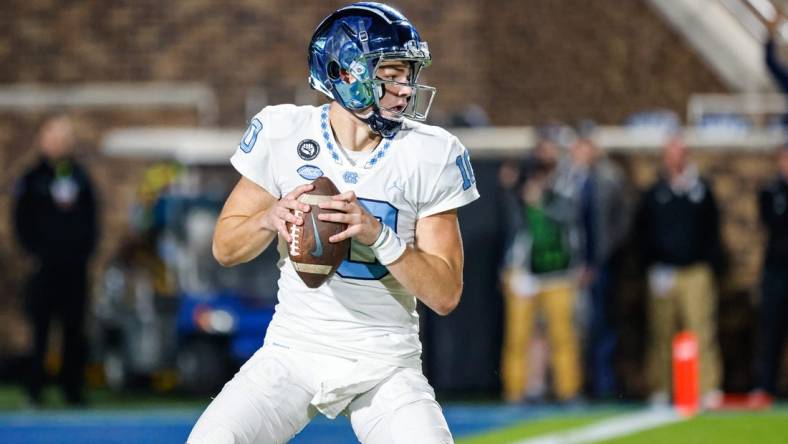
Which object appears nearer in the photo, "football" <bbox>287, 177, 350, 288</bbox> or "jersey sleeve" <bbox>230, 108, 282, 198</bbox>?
"football" <bbox>287, 177, 350, 288</bbox>

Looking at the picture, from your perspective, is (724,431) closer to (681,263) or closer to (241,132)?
(681,263)

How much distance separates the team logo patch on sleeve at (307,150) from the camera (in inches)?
177

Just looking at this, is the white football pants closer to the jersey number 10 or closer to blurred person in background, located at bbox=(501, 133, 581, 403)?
the jersey number 10

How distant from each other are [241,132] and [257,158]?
8.61 m

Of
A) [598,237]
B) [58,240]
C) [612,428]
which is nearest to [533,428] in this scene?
[612,428]

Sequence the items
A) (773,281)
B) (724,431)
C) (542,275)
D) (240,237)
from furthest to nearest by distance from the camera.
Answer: (773,281) < (542,275) < (724,431) < (240,237)

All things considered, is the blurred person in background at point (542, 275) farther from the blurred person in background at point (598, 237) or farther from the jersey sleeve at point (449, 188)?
the jersey sleeve at point (449, 188)

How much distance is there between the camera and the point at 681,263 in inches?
433

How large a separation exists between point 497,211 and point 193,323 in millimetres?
2414

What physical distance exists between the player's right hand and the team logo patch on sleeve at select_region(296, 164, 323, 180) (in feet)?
0.66

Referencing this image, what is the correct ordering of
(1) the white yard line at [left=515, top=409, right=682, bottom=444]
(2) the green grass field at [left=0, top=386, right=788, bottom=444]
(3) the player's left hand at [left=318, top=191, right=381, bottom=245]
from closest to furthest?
(3) the player's left hand at [left=318, top=191, right=381, bottom=245]
(1) the white yard line at [left=515, top=409, right=682, bottom=444]
(2) the green grass field at [left=0, top=386, right=788, bottom=444]

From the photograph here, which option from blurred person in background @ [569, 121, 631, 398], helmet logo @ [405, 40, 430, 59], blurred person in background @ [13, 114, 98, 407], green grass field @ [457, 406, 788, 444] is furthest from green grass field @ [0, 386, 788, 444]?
helmet logo @ [405, 40, 430, 59]

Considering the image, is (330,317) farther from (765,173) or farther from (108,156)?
(108,156)

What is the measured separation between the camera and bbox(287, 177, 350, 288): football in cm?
422
